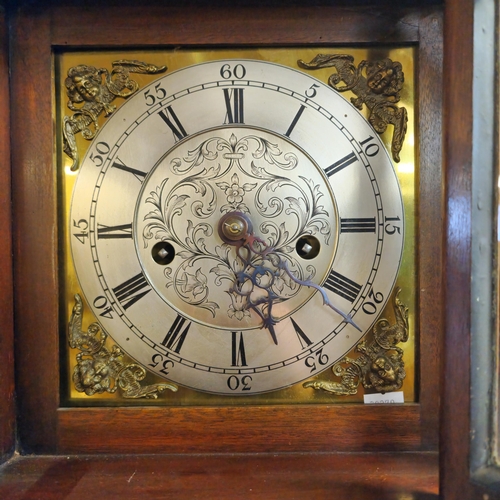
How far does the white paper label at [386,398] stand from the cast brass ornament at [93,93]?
78 cm

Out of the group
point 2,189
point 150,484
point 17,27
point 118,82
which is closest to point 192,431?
point 150,484

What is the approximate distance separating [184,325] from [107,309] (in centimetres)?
17

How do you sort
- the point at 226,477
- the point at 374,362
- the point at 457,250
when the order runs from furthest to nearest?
the point at 374,362 < the point at 226,477 < the point at 457,250

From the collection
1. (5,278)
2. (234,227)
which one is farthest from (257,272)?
(5,278)

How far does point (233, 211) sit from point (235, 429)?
45cm

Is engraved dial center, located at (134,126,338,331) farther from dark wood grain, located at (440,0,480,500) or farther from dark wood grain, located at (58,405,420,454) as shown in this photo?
dark wood grain, located at (440,0,480,500)

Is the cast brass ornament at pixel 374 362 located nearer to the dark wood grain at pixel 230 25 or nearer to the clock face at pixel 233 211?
the clock face at pixel 233 211

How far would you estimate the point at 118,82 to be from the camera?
1.11 meters

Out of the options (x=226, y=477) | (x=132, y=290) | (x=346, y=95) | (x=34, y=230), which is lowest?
(x=226, y=477)

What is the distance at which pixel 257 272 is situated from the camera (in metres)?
1.09

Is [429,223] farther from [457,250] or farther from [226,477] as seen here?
[226,477]

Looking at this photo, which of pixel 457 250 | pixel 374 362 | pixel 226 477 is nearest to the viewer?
pixel 457 250

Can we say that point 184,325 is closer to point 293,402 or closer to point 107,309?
point 107,309

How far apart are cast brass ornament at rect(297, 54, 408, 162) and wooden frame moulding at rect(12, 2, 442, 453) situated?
41 mm
